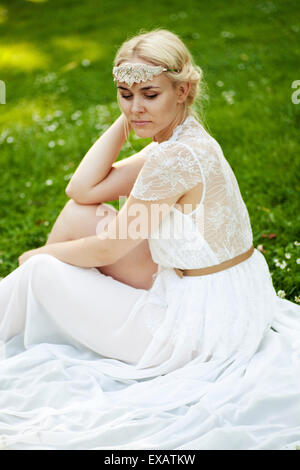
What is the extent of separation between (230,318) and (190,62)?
4.33 ft

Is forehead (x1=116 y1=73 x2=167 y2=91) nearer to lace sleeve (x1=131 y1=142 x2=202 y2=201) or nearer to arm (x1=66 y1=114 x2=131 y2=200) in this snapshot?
lace sleeve (x1=131 y1=142 x2=202 y2=201)

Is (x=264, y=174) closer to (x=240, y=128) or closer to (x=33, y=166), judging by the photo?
(x=240, y=128)

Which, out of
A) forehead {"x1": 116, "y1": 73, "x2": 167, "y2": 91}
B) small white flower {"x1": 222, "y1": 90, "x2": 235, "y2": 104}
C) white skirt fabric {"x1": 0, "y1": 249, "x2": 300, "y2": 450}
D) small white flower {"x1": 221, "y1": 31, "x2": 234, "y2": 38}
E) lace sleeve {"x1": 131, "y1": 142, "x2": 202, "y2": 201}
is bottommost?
small white flower {"x1": 222, "y1": 90, "x2": 235, "y2": 104}

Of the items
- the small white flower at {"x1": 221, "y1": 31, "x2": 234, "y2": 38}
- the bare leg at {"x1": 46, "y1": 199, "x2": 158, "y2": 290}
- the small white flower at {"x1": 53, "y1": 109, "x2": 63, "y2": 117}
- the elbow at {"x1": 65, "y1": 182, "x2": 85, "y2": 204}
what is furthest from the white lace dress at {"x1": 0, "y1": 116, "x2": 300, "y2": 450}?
the small white flower at {"x1": 221, "y1": 31, "x2": 234, "y2": 38}

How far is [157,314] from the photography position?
2.81m

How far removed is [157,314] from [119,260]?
1.32 feet

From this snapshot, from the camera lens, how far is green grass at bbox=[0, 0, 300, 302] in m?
4.73

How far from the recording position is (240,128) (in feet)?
19.6

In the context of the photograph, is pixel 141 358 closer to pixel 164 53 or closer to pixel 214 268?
pixel 214 268

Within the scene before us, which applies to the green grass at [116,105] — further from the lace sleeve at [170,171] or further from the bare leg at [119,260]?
the lace sleeve at [170,171]

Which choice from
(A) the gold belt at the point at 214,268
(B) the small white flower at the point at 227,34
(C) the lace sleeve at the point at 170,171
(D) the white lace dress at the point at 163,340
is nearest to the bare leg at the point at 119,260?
(D) the white lace dress at the point at 163,340

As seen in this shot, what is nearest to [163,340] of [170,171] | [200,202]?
[200,202]

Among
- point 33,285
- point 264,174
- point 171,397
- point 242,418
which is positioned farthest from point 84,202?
point 264,174

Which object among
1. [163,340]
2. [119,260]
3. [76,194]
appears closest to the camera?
[163,340]
